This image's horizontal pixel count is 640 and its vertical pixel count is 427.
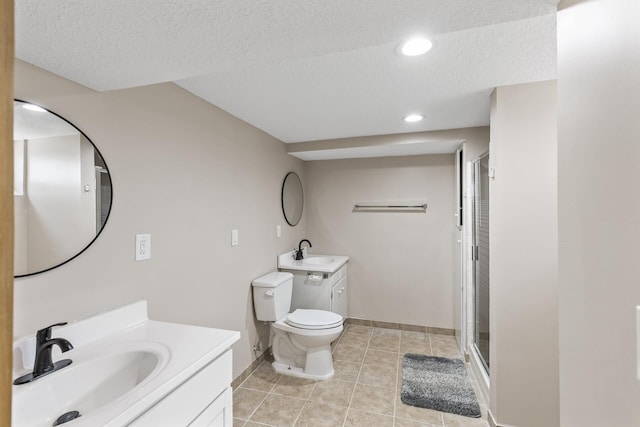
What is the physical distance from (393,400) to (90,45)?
2589 millimetres

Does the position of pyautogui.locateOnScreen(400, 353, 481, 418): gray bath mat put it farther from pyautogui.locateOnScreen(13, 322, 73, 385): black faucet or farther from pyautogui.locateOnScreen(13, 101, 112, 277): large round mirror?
pyautogui.locateOnScreen(13, 101, 112, 277): large round mirror

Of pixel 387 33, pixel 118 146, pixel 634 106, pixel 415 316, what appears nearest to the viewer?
pixel 634 106

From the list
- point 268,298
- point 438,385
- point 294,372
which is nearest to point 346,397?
point 294,372

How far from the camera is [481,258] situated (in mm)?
2330

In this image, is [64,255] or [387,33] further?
[64,255]

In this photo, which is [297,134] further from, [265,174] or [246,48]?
[246,48]

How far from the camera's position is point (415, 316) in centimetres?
332

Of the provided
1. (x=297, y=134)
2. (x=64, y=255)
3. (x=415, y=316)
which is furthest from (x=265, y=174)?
(x=415, y=316)

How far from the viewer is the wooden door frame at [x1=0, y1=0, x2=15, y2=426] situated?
0.33 m

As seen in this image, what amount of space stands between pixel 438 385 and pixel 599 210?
2164 millimetres

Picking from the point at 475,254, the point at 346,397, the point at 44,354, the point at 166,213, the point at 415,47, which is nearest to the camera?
the point at 44,354

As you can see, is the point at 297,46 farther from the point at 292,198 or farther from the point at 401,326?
the point at 401,326

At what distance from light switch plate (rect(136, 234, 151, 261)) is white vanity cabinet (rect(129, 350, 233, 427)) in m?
0.70

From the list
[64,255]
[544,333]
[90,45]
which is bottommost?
[544,333]
